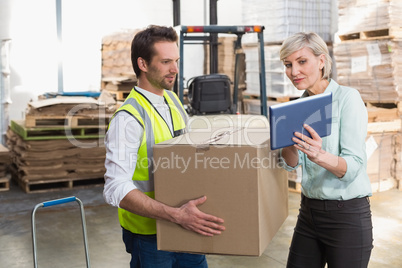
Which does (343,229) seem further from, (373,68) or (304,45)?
(373,68)

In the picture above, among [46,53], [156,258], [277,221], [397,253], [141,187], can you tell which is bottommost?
[397,253]

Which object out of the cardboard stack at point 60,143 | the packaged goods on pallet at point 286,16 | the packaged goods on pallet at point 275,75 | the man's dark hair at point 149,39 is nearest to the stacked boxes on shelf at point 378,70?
the packaged goods on pallet at point 286,16

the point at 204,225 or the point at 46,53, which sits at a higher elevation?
the point at 46,53

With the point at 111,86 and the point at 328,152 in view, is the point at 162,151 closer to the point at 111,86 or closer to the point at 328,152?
the point at 328,152

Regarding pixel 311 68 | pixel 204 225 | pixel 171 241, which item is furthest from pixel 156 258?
pixel 311 68

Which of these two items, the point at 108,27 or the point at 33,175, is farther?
the point at 108,27

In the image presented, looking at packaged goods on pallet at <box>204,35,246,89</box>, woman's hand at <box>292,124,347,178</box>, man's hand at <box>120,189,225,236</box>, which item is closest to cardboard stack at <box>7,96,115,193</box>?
packaged goods on pallet at <box>204,35,246,89</box>

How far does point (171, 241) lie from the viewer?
2.08 metres

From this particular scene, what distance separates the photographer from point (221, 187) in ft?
6.41

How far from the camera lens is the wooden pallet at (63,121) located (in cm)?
736

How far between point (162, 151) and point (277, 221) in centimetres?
63

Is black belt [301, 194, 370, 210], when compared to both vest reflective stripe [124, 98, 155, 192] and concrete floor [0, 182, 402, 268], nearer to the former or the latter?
vest reflective stripe [124, 98, 155, 192]

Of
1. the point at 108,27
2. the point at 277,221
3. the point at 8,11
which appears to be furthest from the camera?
the point at 108,27

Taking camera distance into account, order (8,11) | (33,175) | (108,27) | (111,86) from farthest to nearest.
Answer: (108,27) → (8,11) → (111,86) → (33,175)
